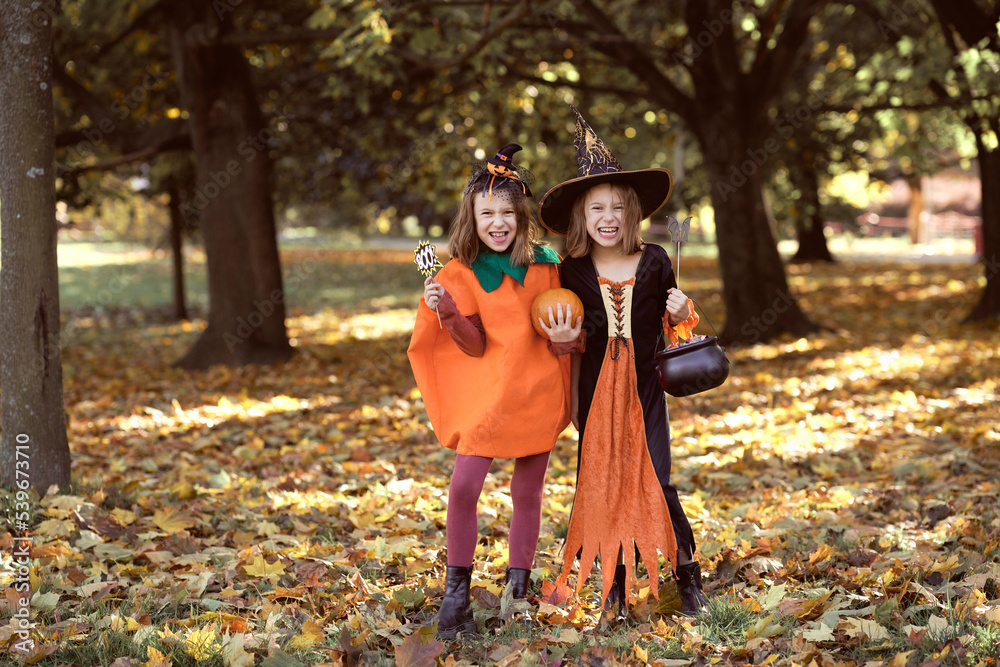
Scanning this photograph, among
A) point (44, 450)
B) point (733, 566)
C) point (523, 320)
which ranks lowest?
point (733, 566)

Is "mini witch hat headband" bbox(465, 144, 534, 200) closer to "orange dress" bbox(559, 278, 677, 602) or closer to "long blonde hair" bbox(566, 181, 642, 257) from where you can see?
"long blonde hair" bbox(566, 181, 642, 257)

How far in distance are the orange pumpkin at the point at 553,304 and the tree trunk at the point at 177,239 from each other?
33.7 ft

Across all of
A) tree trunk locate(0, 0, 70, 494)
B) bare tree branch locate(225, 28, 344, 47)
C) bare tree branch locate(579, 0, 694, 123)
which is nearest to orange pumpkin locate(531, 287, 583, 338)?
tree trunk locate(0, 0, 70, 494)

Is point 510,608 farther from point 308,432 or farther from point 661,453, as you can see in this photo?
point 308,432

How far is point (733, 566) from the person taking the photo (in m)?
3.52

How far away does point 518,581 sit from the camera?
3.16m

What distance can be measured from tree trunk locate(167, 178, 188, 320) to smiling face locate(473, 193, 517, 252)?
1007 centimetres

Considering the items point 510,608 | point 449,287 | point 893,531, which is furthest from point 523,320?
point 893,531

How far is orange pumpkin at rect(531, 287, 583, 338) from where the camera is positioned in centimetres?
291

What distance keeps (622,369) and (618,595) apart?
887mm

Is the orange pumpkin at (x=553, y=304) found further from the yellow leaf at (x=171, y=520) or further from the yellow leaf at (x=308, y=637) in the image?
the yellow leaf at (x=171, y=520)

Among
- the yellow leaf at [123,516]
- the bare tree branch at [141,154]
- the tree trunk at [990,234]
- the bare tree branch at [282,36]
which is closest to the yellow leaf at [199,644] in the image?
the yellow leaf at [123,516]

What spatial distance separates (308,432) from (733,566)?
147 inches

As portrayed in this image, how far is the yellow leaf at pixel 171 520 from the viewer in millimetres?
4012
